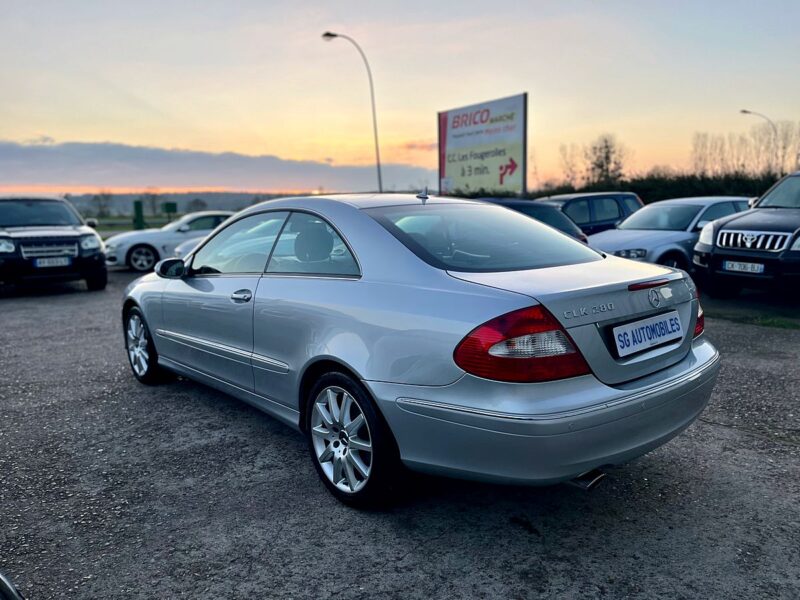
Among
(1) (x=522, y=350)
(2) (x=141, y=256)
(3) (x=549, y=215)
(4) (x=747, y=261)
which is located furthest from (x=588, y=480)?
(2) (x=141, y=256)

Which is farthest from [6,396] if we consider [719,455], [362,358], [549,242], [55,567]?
[719,455]

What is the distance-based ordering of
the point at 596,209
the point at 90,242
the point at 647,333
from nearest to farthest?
the point at 647,333 → the point at 90,242 → the point at 596,209

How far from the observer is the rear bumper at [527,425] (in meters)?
2.44

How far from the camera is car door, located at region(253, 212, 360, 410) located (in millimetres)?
3219

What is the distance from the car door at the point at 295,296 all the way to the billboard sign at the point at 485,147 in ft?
71.6

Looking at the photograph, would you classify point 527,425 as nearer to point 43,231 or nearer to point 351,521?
point 351,521

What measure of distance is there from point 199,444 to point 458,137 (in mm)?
25260

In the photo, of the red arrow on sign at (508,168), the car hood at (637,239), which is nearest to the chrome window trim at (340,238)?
the car hood at (637,239)

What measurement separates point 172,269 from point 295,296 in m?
1.49

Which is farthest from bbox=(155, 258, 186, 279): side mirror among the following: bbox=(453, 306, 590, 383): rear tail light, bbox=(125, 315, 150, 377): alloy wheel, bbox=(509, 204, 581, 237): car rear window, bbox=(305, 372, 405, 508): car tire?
bbox=(509, 204, 581, 237): car rear window

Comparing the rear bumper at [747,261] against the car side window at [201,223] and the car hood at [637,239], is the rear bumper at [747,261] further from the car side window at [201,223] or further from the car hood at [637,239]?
the car side window at [201,223]

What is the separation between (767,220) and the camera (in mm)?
8125

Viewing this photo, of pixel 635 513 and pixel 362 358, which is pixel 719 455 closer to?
pixel 635 513

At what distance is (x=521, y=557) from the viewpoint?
8.79ft
